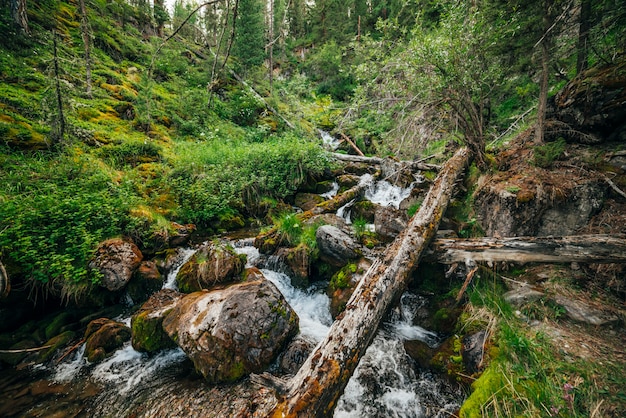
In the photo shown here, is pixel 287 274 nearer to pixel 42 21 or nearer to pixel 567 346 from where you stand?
pixel 567 346

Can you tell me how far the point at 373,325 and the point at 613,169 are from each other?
4.54 meters

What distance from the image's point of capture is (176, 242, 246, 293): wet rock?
4977 mm

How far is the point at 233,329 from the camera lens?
3572 mm

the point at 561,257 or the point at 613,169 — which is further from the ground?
the point at 613,169

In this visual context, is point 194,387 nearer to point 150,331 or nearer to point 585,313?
point 150,331

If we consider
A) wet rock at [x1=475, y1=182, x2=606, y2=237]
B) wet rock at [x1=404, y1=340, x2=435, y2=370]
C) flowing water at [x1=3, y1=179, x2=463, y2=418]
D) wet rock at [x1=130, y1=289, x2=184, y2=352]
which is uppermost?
wet rock at [x1=475, y1=182, x2=606, y2=237]

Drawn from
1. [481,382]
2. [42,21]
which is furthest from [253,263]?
[42,21]

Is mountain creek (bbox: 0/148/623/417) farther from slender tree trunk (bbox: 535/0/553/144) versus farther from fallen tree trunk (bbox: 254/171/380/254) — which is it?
slender tree trunk (bbox: 535/0/553/144)

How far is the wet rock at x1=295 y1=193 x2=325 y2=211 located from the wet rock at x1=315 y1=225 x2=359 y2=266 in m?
3.51

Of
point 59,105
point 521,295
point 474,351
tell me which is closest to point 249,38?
point 59,105

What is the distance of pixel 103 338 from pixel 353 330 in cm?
414

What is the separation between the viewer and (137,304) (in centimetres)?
501

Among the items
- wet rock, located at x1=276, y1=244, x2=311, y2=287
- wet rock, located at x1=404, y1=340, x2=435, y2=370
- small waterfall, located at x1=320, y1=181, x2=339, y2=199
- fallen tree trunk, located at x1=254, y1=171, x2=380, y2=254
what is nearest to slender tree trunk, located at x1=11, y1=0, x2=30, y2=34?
fallen tree trunk, located at x1=254, y1=171, x2=380, y2=254

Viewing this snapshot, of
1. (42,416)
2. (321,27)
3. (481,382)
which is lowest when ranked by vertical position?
(42,416)
